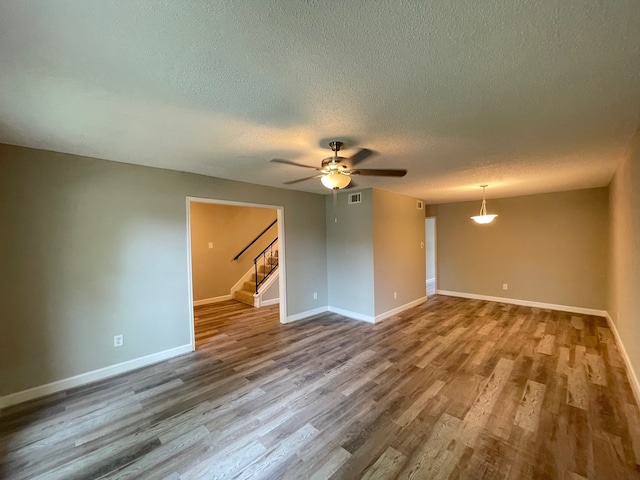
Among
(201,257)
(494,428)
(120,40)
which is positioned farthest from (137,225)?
(494,428)

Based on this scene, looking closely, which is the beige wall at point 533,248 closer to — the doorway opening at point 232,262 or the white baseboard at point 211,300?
the doorway opening at point 232,262

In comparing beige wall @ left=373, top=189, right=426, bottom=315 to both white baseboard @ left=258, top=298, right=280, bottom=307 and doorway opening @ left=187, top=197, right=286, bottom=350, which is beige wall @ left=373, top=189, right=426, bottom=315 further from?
white baseboard @ left=258, top=298, right=280, bottom=307

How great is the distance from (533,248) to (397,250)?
299 cm

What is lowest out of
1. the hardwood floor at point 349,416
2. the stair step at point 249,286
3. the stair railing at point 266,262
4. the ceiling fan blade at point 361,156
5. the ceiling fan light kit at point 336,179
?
the hardwood floor at point 349,416

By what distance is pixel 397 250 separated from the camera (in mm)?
5129

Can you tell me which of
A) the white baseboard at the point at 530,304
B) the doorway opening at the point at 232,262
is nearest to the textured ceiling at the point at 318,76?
the doorway opening at the point at 232,262

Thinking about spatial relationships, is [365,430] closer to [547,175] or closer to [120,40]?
[120,40]

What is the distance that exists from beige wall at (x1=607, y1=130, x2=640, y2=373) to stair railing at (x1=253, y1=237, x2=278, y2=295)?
18.8 feet

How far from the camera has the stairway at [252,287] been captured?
607 cm

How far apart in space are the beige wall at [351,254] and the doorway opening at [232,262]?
3.95ft

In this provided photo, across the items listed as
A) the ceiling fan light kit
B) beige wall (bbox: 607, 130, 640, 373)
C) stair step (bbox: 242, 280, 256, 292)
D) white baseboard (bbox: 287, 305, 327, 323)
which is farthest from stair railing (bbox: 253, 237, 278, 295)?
beige wall (bbox: 607, 130, 640, 373)

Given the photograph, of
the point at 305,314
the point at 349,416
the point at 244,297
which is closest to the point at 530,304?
the point at 305,314

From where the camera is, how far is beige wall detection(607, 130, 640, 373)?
2389mm

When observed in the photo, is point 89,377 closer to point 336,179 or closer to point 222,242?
point 336,179
